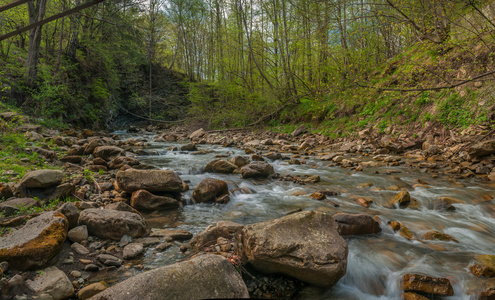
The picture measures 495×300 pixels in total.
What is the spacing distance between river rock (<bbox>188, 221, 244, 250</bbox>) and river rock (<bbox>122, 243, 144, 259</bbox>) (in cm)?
59

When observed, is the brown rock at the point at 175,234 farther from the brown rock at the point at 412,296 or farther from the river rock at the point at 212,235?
the brown rock at the point at 412,296

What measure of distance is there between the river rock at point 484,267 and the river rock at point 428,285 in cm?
48

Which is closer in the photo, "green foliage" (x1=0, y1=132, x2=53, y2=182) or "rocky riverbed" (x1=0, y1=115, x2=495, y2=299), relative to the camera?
"rocky riverbed" (x1=0, y1=115, x2=495, y2=299)

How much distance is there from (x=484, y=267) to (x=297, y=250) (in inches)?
82.5

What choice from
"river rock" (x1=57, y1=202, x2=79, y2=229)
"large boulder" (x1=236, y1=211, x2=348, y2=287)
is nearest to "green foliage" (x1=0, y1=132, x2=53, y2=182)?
"river rock" (x1=57, y1=202, x2=79, y2=229)

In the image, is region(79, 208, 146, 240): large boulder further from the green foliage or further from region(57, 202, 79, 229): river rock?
the green foliage

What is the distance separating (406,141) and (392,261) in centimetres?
702

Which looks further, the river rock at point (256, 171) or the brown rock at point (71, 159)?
the river rock at point (256, 171)

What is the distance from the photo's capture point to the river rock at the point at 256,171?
6.77 m

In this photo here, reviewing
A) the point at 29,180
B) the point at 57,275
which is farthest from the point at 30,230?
the point at 29,180

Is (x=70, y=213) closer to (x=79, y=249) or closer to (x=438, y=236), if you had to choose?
(x=79, y=249)

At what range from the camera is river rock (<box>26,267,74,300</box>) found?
87.2 inches

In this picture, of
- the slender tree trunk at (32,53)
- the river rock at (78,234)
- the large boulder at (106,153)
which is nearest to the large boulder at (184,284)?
the river rock at (78,234)

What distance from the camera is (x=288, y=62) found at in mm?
13961
